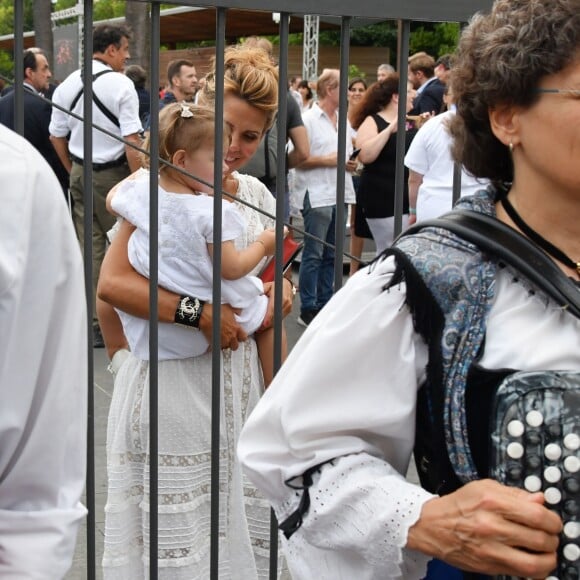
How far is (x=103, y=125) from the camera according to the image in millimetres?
7109

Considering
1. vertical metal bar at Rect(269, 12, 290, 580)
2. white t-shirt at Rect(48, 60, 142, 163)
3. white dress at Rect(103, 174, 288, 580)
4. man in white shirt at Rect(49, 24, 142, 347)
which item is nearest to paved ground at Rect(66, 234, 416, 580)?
man in white shirt at Rect(49, 24, 142, 347)

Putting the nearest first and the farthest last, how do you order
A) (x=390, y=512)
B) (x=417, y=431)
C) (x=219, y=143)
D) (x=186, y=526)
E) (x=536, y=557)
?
(x=536, y=557), (x=390, y=512), (x=417, y=431), (x=219, y=143), (x=186, y=526)

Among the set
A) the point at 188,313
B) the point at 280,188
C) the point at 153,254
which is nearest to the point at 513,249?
the point at 280,188

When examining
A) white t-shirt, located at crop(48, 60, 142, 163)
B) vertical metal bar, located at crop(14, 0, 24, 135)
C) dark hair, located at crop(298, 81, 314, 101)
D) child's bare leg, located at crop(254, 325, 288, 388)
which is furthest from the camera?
dark hair, located at crop(298, 81, 314, 101)

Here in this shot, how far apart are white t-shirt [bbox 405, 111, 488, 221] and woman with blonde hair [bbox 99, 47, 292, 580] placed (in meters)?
2.10

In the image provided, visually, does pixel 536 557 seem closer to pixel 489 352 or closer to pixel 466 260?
pixel 489 352

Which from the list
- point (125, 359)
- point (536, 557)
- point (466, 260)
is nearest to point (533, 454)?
point (536, 557)

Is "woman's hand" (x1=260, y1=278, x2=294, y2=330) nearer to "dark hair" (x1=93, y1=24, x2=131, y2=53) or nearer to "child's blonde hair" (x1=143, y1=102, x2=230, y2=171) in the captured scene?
"child's blonde hair" (x1=143, y1=102, x2=230, y2=171)

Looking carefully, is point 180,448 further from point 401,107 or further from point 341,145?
point 401,107

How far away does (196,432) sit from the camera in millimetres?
3207

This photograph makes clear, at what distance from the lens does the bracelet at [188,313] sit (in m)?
3.11

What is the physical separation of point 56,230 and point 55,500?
1.04ft

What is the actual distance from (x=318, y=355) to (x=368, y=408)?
4.6 inches

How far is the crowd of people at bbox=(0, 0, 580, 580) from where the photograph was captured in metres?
1.33
